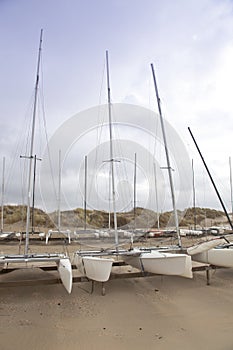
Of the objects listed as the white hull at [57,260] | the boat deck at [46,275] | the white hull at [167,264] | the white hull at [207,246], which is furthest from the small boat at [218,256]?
the white hull at [57,260]

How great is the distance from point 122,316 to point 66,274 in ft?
5.09

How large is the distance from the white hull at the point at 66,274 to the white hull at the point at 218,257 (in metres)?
4.16

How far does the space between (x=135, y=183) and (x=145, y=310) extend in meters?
19.2

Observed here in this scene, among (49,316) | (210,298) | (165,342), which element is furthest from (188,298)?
(49,316)

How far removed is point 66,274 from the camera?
652cm

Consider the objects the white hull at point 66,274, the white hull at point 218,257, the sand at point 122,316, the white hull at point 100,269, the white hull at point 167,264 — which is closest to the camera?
the sand at point 122,316

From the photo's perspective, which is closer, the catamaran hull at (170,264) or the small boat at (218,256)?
the catamaran hull at (170,264)

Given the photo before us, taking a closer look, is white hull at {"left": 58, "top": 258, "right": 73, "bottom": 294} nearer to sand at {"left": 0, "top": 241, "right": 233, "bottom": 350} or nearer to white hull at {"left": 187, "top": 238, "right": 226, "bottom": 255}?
sand at {"left": 0, "top": 241, "right": 233, "bottom": 350}

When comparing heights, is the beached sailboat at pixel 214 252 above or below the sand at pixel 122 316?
above

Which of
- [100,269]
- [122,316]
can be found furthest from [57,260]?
[122,316]

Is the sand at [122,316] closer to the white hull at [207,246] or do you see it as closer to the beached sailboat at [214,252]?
the beached sailboat at [214,252]

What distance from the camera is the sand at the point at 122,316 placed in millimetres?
4734

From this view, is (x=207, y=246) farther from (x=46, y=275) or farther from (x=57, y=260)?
(x=46, y=275)

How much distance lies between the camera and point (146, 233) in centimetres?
2238
